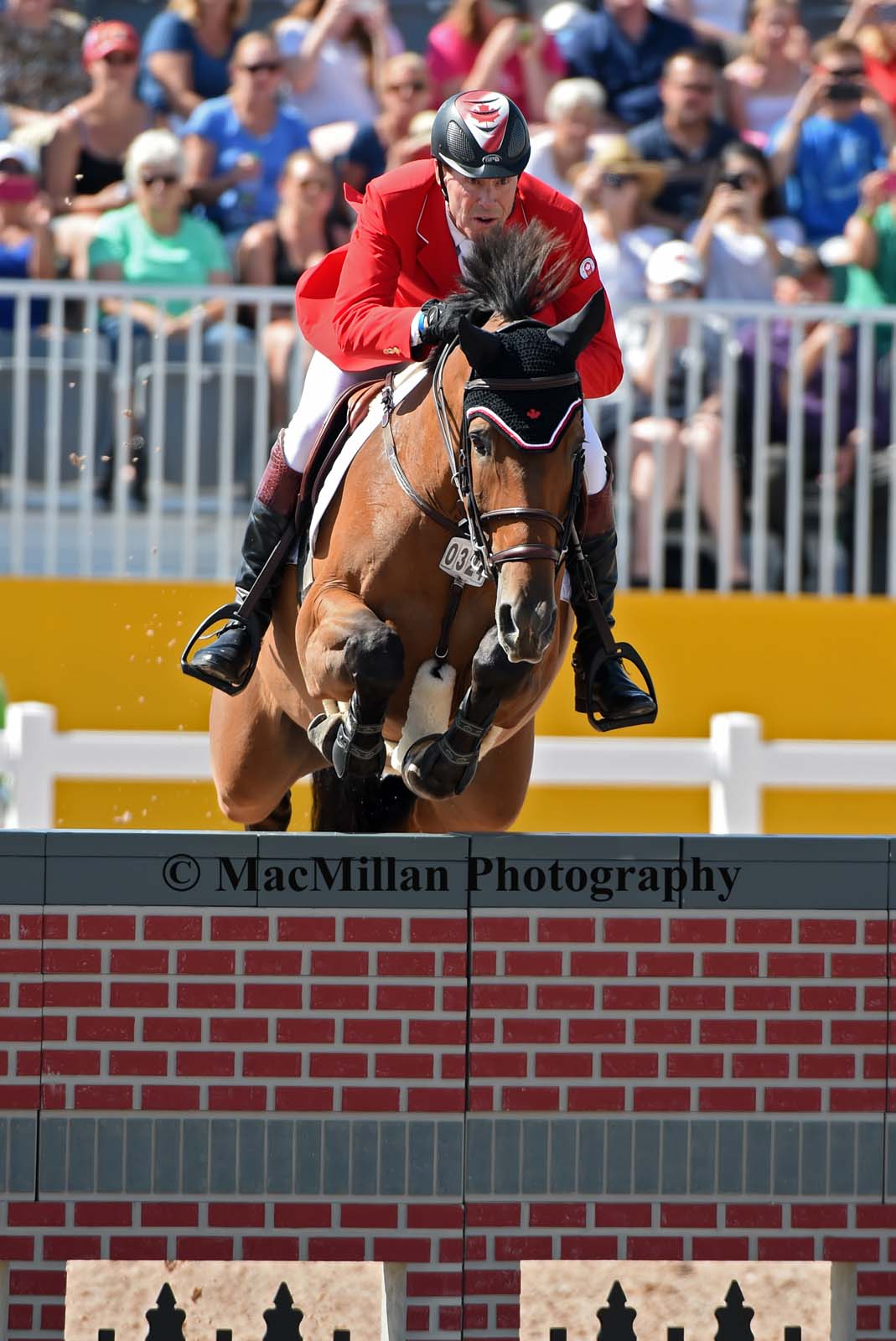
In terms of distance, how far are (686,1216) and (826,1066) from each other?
0.40 m

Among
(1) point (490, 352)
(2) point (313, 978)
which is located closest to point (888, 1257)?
(2) point (313, 978)

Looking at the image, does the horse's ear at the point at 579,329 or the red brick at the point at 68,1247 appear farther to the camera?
the horse's ear at the point at 579,329

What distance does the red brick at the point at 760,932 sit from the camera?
397cm

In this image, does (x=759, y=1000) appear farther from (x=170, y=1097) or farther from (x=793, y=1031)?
(x=170, y=1097)

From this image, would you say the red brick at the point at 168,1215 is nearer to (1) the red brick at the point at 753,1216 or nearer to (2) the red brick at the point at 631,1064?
(2) the red brick at the point at 631,1064

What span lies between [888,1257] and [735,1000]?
1.92 feet

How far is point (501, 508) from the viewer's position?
4.30 metres

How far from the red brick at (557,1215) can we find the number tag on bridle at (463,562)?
1421mm

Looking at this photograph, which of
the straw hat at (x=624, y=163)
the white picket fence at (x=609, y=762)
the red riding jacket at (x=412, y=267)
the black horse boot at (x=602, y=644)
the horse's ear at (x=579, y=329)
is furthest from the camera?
the straw hat at (x=624, y=163)

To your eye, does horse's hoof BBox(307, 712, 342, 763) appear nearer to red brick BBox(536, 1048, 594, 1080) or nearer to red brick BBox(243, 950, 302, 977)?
red brick BBox(243, 950, 302, 977)

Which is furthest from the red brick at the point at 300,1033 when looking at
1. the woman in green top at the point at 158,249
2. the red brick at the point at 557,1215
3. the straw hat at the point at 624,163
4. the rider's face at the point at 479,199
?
the straw hat at the point at 624,163

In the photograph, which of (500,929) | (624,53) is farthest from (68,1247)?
(624,53)

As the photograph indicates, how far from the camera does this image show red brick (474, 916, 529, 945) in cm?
394

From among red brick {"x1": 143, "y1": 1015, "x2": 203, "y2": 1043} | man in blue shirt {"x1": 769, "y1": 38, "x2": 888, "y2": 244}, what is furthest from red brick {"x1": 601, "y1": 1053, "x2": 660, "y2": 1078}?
man in blue shirt {"x1": 769, "y1": 38, "x2": 888, "y2": 244}
